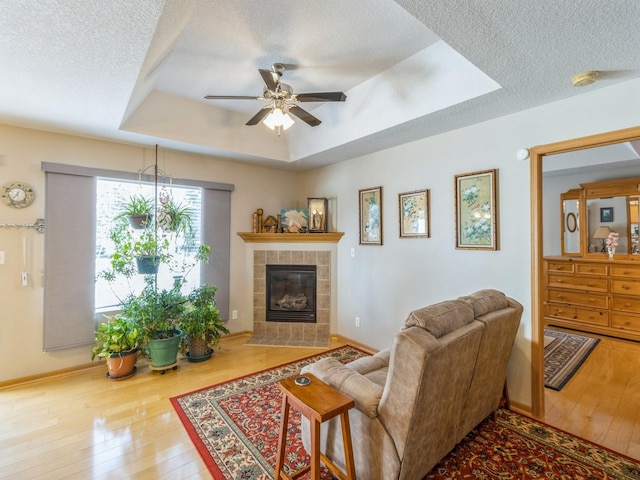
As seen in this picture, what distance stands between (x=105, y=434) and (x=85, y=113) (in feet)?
8.19

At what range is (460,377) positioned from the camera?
1.57 m

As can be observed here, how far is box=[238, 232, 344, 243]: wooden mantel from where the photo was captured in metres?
3.98

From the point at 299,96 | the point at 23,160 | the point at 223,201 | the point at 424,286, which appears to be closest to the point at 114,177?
the point at 23,160

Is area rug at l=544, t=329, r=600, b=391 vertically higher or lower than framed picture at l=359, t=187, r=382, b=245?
lower

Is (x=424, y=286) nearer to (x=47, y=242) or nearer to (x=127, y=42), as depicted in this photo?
(x=127, y=42)

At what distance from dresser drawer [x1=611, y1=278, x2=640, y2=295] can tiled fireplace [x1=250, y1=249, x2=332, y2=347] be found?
382cm

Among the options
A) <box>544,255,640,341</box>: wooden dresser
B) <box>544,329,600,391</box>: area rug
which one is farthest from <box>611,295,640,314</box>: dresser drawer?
<box>544,329,600,391</box>: area rug

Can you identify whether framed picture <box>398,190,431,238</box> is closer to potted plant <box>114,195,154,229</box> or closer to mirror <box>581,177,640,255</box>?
potted plant <box>114,195,154,229</box>

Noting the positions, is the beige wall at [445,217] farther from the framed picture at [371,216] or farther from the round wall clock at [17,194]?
the round wall clock at [17,194]

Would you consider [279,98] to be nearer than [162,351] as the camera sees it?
Yes

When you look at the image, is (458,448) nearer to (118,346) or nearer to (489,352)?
(489,352)

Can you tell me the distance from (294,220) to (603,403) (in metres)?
3.61

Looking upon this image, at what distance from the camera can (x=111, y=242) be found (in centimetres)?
327

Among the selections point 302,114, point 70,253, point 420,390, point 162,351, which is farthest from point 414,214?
point 70,253
